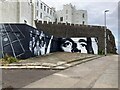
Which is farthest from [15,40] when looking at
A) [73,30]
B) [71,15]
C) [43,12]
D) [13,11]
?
[71,15]

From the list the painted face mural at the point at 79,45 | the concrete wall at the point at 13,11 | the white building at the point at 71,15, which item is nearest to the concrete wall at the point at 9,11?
the concrete wall at the point at 13,11

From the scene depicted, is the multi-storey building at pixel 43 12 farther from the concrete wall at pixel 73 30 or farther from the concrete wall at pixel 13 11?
the concrete wall at pixel 13 11

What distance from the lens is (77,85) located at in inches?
419

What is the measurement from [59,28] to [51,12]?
32.4m

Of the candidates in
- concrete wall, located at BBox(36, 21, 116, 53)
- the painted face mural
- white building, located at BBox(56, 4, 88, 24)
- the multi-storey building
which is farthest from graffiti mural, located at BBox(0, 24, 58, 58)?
white building, located at BBox(56, 4, 88, 24)

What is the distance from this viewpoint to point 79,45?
46281mm

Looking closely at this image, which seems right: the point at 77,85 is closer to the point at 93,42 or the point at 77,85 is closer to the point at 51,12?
the point at 93,42

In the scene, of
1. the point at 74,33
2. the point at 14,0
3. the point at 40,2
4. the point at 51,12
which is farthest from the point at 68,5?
the point at 14,0

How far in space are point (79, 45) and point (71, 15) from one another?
161 ft

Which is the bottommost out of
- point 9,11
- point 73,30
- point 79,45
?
point 79,45

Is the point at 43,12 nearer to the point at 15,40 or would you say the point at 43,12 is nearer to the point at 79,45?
the point at 79,45

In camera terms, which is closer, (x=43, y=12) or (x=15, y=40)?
(x=15, y=40)

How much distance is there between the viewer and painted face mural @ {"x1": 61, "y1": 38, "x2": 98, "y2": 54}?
146 feet

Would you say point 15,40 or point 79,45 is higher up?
point 15,40
